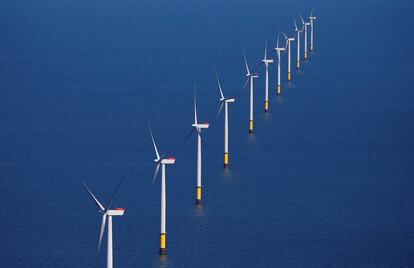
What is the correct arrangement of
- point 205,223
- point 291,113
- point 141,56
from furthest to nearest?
point 141,56 < point 291,113 < point 205,223

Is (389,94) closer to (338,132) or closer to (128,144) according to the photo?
(338,132)

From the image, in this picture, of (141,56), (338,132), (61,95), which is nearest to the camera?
(338,132)

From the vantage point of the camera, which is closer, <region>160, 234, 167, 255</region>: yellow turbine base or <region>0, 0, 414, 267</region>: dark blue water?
<region>160, 234, 167, 255</region>: yellow turbine base

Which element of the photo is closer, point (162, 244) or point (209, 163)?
point (162, 244)

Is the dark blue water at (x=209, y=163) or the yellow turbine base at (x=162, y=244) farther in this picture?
the dark blue water at (x=209, y=163)

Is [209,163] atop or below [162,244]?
atop

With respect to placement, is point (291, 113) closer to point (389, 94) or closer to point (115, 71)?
point (389, 94)

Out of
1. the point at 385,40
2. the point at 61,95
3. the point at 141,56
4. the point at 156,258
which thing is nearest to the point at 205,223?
the point at 156,258

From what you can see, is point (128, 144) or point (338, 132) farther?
point (338, 132)
